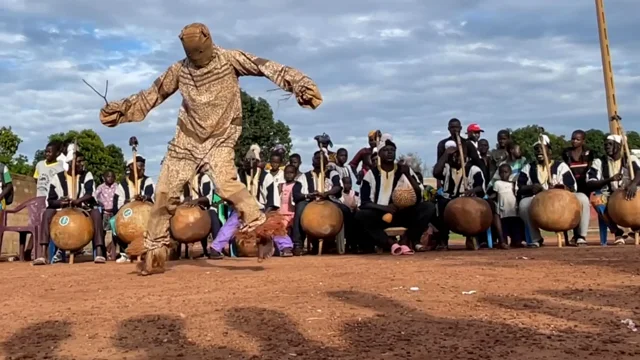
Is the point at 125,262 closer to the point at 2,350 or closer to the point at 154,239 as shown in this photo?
the point at 154,239

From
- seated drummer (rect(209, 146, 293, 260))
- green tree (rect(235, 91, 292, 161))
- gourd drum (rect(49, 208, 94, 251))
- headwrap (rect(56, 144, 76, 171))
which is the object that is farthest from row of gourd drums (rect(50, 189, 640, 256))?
green tree (rect(235, 91, 292, 161))

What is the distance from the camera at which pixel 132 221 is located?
36.5 ft

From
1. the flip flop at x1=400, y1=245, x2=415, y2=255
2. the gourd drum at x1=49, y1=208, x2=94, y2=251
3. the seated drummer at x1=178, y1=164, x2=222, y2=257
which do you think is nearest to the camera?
the flip flop at x1=400, y1=245, x2=415, y2=255

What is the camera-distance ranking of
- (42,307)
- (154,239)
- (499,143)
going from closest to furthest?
(42,307), (154,239), (499,143)

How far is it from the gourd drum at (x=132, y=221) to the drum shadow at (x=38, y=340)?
232 inches

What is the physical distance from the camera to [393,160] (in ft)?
36.9

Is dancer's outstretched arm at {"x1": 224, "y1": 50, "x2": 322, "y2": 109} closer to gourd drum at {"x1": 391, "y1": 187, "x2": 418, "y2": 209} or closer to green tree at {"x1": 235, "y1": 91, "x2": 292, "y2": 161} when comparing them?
gourd drum at {"x1": 391, "y1": 187, "x2": 418, "y2": 209}

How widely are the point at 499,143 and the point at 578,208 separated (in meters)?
2.10

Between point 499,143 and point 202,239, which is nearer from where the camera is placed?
point 202,239

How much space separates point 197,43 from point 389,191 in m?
4.36

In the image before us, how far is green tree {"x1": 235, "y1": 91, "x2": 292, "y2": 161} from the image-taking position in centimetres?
2470

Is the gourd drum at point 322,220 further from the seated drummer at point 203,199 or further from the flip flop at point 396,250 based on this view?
the seated drummer at point 203,199

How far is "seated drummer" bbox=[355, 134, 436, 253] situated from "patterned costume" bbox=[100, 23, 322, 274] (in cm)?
363

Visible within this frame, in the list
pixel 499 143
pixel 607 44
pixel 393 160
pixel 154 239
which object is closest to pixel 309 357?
pixel 154 239
